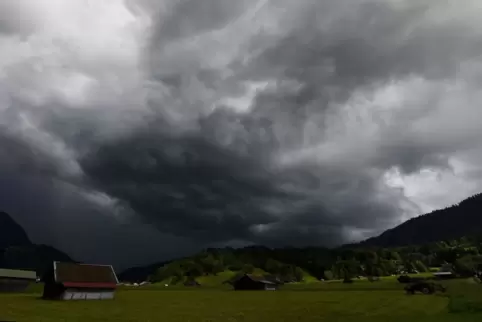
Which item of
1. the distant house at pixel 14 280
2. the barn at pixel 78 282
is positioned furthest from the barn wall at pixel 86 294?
the distant house at pixel 14 280

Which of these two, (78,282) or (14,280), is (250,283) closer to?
(78,282)

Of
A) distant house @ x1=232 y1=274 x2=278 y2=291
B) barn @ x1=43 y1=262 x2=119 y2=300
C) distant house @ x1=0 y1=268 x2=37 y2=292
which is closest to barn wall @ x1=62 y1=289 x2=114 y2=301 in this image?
barn @ x1=43 y1=262 x2=119 y2=300

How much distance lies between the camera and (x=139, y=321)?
48.2 m

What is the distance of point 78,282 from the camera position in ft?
330

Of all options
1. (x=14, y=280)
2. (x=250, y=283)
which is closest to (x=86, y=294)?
(x=14, y=280)

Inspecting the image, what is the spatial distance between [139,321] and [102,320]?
14.0 ft

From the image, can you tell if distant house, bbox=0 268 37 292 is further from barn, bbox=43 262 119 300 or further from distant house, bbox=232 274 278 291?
distant house, bbox=232 274 278 291

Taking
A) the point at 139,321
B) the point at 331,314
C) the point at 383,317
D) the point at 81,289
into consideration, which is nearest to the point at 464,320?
the point at 383,317

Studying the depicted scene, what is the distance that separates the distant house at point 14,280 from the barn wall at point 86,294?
48058mm

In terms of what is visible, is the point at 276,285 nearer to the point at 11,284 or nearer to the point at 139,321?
the point at 11,284

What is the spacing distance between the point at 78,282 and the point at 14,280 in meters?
52.0

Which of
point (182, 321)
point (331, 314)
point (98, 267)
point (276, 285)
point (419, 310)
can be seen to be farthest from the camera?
point (276, 285)

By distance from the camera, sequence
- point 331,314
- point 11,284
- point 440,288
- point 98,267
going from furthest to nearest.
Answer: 1. point 11,284
2. point 98,267
3. point 440,288
4. point 331,314

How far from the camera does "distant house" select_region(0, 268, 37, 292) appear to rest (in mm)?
136875
